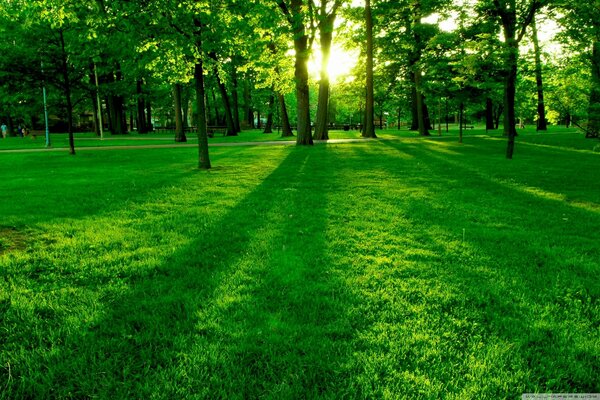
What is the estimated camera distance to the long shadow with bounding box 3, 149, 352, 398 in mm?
2656

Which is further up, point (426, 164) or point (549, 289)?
point (426, 164)

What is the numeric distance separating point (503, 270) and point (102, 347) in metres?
4.34

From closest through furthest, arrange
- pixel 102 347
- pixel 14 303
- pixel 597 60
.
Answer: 1. pixel 102 347
2. pixel 14 303
3. pixel 597 60

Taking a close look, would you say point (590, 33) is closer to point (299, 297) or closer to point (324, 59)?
point (324, 59)

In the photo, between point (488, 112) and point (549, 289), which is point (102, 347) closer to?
point (549, 289)

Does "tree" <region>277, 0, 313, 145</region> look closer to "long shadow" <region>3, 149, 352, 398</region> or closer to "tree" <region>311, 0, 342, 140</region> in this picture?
"tree" <region>311, 0, 342, 140</region>

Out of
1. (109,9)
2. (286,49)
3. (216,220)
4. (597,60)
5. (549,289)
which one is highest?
(286,49)

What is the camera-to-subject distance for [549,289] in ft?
13.4

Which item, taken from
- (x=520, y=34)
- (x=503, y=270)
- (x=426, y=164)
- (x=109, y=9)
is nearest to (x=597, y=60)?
(x=520, y=34)

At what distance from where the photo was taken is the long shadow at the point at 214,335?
266cm

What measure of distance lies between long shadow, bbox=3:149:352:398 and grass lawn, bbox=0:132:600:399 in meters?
0.02

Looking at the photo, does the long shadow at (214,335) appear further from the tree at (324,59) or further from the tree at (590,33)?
the tree at (324,59)

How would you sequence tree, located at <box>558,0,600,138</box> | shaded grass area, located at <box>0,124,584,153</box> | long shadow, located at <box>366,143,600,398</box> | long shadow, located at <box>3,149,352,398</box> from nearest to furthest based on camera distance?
long shadow, located at <box>3,149,352,398</box> → long shadow, located at <box>366,143,600,398</box> → tree, located at <box>558,0,600,138</box> → shaded grass area, located at <box>0,124,584,153</box>

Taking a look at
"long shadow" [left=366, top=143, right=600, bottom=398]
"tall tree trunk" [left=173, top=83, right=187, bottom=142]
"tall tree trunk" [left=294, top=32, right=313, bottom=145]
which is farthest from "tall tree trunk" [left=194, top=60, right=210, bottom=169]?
"tall tree trunk" [left=173, top=83, right=187, bottom=142]
